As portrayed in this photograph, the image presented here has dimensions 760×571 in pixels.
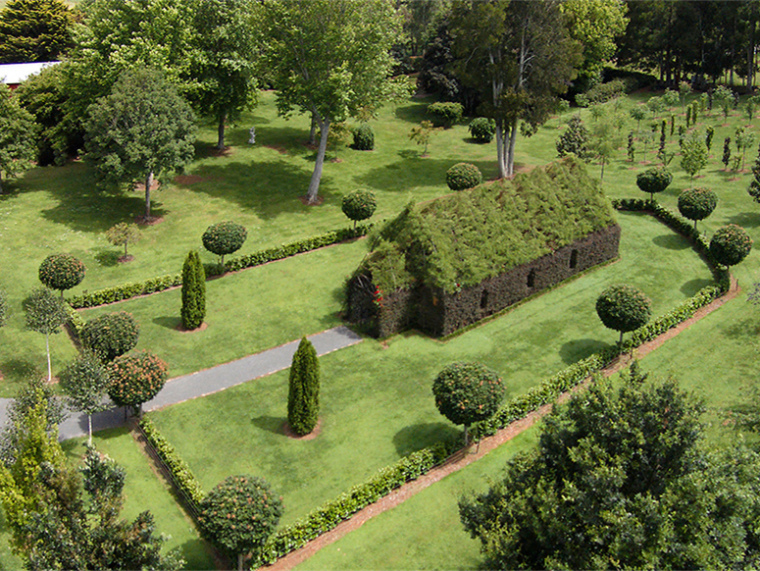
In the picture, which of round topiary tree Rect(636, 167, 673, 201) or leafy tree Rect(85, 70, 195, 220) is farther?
round topiary tree Rect(636, 167, 673, 201)

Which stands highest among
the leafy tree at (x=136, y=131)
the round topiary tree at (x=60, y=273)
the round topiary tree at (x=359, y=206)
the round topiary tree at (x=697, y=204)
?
the leafy tree at (x=136, y=131)

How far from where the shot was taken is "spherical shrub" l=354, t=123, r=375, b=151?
205 ft

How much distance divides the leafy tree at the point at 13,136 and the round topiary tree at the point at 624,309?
128ft

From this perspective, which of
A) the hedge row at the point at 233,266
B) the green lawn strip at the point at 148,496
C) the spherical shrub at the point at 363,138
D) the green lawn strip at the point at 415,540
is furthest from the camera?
the spherical shrub at the point at 363,138

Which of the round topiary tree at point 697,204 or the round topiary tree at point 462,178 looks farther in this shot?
the round topiary tree at point 462,178

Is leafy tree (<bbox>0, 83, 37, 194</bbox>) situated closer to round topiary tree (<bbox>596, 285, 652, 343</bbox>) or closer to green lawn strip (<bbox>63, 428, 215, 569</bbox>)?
green lawn strip (<bbox>63, 428, 215, 569</bbox>)

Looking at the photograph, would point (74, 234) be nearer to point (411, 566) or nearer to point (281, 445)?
point (281, 445)

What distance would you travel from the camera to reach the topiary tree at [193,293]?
3416 cm

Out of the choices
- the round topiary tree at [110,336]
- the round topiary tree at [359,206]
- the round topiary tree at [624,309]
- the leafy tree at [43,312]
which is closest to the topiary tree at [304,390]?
the round topiary tree at [110,336]

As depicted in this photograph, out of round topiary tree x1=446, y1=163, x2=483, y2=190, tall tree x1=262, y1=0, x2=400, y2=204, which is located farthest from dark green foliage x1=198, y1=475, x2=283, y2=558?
round topiary tree x1=446, y1=163, x2=483, y2=190

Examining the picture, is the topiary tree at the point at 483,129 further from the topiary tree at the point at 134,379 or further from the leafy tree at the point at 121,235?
the topiary tree at the point at 134,379

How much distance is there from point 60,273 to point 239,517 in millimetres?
20273

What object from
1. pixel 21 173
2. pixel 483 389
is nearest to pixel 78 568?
pixel 483 389

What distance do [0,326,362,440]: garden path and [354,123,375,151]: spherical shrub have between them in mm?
30590
